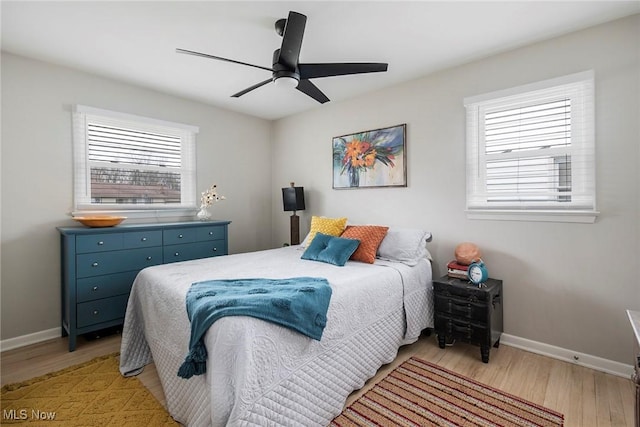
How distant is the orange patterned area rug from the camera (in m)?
1.79

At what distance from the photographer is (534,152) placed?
8.46 ft

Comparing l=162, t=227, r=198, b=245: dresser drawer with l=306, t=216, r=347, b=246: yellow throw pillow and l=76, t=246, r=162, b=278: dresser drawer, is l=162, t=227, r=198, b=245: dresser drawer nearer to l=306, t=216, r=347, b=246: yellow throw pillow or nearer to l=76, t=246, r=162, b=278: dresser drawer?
l=76, t=246, r=162, b=278: dresser drawer

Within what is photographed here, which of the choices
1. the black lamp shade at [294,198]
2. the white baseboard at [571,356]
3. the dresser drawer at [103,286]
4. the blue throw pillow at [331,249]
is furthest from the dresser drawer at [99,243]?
the white baseboard at [571,356]

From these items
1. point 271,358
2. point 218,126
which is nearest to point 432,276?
point 271,358

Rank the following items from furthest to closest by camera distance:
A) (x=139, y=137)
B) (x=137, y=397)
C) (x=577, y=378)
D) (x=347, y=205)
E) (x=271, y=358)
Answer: (x=347, y=205) → (x=139, y=137) → (x=577, y=378) → (x=137, y=397) → (x=271, y=358)

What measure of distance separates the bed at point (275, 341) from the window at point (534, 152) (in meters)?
0.90

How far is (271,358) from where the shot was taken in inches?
61.2

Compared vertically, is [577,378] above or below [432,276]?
below

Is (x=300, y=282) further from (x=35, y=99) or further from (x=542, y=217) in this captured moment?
(x=35, y=99)

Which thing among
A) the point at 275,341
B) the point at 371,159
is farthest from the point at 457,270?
the point at 275,341

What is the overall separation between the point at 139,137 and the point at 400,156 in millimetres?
2914

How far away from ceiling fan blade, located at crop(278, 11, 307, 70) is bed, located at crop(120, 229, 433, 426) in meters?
1.51

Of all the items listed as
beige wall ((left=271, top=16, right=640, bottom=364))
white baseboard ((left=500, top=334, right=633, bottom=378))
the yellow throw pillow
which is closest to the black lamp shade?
the yellow throw pillow

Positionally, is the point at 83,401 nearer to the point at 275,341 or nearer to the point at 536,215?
the point at 275,341
